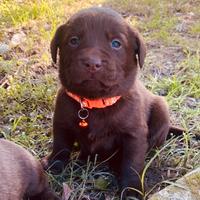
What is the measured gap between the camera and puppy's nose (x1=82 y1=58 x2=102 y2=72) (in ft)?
9.95

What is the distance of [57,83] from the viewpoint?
463 centimetres

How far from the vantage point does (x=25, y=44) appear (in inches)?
212

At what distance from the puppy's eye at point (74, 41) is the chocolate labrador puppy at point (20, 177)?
62cm

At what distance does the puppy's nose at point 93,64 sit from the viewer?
3033mm

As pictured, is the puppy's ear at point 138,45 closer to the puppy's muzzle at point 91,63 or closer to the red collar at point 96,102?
the red collar at point 96,102

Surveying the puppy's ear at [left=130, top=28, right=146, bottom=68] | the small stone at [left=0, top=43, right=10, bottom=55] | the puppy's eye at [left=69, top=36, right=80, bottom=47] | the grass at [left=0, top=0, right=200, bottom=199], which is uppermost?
the puppy's eye at [left=69, top=36, right=80, bottom=47]

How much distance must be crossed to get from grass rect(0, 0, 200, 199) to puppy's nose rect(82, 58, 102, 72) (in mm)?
724

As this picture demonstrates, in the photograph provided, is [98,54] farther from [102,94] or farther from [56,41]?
[56,41]

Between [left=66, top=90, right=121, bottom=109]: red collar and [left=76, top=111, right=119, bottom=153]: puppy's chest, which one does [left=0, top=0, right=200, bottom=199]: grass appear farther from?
[left=66, top=90, right=121, bottom=109]: red collar

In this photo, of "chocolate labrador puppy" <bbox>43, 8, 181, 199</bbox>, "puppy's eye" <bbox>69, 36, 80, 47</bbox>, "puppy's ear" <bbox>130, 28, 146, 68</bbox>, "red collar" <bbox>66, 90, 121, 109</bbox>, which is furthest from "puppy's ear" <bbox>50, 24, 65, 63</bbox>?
"puppy's ear" <bbox>130, 28, 146, 68</bbox>

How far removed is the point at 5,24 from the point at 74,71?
2861mm

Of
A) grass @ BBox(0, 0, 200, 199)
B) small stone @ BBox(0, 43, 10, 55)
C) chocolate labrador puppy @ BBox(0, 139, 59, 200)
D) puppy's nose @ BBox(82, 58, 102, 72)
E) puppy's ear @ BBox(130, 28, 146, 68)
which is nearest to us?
chocolate labrador puppy @ BBox(0, 139, 59, 200)

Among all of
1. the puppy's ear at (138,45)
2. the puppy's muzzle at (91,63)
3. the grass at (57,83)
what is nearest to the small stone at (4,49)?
the grass at (57,83)

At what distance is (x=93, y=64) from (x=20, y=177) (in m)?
0.69
